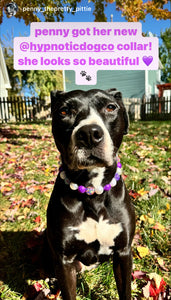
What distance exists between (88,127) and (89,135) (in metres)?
0.05

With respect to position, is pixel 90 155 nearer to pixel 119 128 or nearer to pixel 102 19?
pixel 119 128

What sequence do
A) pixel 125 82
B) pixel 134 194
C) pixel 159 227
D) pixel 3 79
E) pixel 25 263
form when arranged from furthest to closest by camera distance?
pixel 125 82, pixel 3 79, pixel 134 194, pixel 159 227, pixel 25 263

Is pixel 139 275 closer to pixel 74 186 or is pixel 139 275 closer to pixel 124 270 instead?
pixel 124 270

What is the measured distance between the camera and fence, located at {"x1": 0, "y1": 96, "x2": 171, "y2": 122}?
1472 centimetres

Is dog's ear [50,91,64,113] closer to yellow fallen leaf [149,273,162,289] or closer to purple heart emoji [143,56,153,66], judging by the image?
yellow fallen leaf [149,273,162,289]

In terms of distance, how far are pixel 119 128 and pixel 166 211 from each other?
6.58 feet

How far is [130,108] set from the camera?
52.8 ft

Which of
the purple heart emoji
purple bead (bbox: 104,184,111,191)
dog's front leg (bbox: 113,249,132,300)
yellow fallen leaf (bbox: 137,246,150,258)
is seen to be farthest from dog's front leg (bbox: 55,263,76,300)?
the purple heart emoji

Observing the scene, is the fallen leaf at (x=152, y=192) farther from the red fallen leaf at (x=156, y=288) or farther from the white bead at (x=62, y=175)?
the white bead at (x=62, y=175)

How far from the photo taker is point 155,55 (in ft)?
14.2

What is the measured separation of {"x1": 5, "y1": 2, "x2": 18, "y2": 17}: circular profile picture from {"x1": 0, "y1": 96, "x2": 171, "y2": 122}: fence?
31.4 ft

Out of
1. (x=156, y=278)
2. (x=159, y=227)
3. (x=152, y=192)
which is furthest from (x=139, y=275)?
(x=152, y=192)

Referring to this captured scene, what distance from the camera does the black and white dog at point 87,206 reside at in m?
1.78

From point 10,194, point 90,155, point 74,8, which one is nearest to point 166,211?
point 90,155
